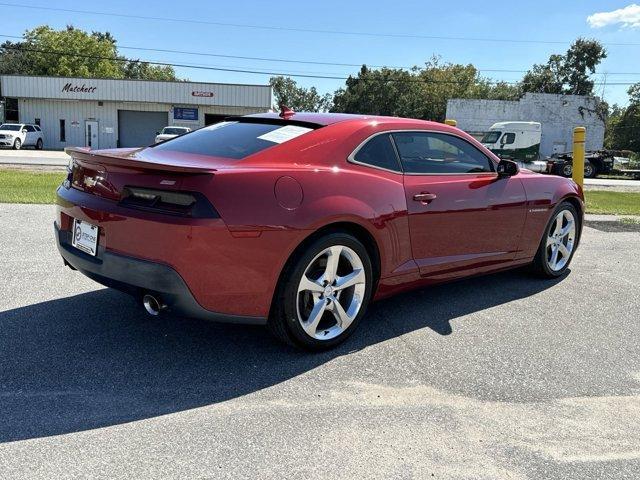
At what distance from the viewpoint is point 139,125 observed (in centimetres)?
4262

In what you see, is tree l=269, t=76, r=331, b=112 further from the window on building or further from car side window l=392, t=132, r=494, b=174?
car side window l=392, t=132, r=494, b=174

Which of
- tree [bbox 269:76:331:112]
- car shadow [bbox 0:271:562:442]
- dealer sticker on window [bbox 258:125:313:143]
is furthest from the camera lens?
tree [bbox 269:76:331:112]

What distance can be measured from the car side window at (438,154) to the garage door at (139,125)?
Result: 40.4 metres

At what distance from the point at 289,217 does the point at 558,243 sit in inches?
136

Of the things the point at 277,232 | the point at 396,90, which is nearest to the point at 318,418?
the point at 277,232

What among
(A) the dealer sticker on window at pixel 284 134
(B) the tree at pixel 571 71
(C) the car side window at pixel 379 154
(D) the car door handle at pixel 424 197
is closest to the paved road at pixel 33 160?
(A) the dealer sticker on window at pixel 284 134

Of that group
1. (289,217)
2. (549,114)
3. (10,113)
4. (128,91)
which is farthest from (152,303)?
(10,113)

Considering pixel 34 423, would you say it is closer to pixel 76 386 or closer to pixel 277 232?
pixel 76 386

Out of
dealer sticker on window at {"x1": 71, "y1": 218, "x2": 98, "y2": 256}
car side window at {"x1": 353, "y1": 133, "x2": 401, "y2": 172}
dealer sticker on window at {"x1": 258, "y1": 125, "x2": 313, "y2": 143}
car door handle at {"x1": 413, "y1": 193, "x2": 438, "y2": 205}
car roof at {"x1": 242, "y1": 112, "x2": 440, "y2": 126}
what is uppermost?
car roof at {"x1": 242, "y1": 112, "x2": 440, "y2": 126}

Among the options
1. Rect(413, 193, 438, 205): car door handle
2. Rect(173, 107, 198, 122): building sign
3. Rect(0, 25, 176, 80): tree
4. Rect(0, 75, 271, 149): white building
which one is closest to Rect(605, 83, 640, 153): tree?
Rect(0, 75, 271, 149): white building

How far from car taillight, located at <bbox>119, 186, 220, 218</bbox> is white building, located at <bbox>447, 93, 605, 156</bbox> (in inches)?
1632

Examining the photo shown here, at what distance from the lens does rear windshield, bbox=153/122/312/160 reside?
3572 millimetres

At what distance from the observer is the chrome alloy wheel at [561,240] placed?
548 cm

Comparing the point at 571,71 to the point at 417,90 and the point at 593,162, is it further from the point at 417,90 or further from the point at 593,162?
the point at 593,162
